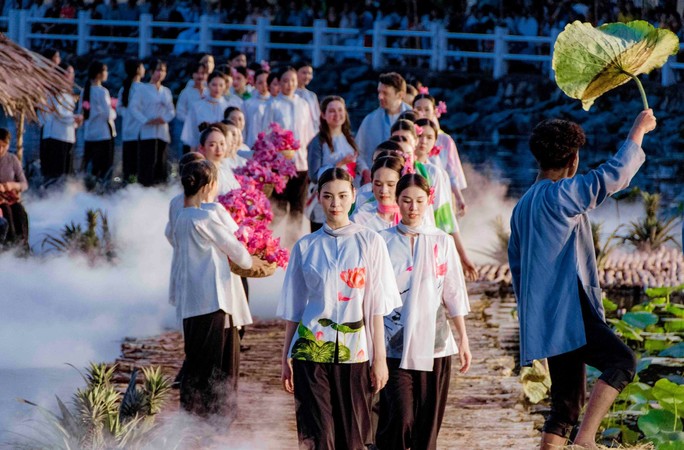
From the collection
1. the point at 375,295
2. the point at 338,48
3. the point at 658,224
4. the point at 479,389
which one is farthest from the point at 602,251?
the point at 338,48

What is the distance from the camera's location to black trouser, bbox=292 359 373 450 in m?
6.89

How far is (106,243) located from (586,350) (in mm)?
8653

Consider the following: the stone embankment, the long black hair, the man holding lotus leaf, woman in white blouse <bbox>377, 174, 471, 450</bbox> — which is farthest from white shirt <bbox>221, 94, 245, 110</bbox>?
the man holding lotus leaf

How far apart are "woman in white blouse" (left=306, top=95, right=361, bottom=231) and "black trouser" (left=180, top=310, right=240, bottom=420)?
3762 mm

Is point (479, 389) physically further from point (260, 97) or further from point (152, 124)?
point (152, 124)

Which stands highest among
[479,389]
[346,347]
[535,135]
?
[535,135]

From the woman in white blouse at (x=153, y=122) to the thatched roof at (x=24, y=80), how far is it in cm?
641

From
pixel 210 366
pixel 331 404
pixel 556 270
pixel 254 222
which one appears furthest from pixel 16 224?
pixel 556 270

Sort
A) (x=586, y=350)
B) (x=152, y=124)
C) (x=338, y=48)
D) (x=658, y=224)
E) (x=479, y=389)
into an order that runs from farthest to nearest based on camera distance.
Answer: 1. (x=338, y=48)
2. (x=152, y=124)
3. (x=658, y=224)
4. (x=479, y=389)
5. (x=586, y=350)

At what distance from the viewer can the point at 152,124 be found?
60.9 feet

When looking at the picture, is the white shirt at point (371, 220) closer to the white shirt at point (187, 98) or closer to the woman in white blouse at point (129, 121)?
the white shirt at point (187, 98)

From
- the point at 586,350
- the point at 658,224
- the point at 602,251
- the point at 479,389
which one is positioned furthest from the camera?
the point at 658,224

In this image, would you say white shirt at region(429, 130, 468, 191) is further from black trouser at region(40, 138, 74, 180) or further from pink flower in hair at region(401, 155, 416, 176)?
black trouser at region(40, 138, 74, 180)

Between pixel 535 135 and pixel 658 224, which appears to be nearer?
pixel 535 135
